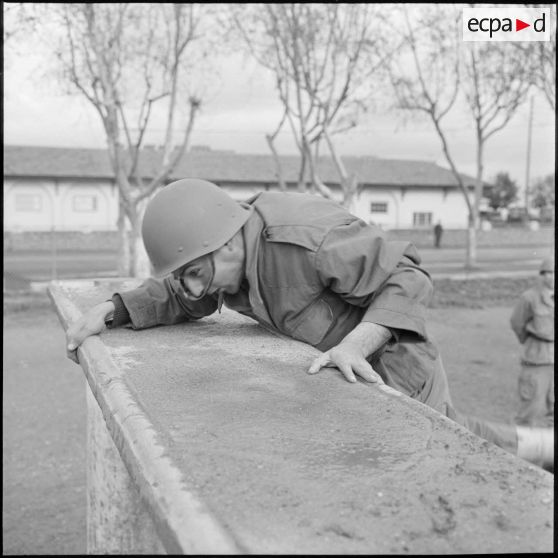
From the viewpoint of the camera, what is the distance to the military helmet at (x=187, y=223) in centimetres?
208

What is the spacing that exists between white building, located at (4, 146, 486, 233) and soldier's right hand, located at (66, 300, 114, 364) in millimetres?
22540

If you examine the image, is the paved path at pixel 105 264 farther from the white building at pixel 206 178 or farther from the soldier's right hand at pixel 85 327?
the soldier's right hand at pixel 85 327

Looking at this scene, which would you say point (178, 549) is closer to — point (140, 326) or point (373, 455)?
point (373, 455)

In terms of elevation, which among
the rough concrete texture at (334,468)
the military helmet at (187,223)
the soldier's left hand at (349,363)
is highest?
the military helmet at (187,223)

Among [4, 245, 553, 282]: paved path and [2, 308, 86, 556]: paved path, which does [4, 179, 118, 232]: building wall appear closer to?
[4, 245, 553, 282]: paved path

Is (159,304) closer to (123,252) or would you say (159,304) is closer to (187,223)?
(187,223)

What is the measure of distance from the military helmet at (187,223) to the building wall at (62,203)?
1054 inches

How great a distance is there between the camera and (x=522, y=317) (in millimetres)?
5348

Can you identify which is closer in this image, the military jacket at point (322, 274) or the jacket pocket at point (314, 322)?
the military jacket at point (322, 274)

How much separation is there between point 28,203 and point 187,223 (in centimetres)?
2846

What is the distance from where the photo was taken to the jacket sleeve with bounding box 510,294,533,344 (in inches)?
209

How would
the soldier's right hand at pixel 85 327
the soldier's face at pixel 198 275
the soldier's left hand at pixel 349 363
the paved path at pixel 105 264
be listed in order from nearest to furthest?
the soldier's left hand at pixel 349 363, the soldier's face at pixel 198 275, the soldier's right hand at pixel 85 327, the paved path at pixel 105 264

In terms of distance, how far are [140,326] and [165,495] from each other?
1511 millimetres

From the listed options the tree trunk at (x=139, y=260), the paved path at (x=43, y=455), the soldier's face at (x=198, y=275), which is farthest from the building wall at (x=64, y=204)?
the soldier's face at (x=198, y=275)
